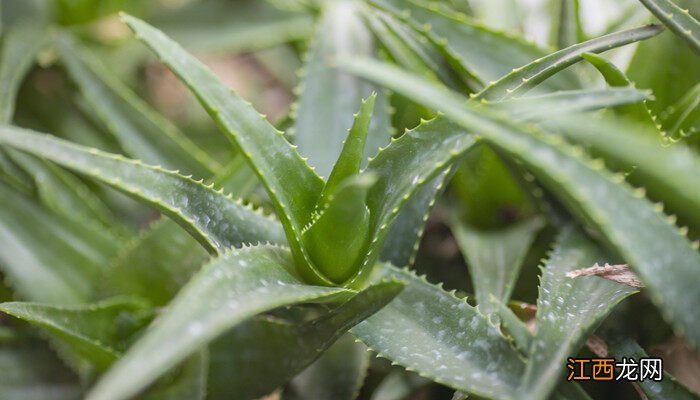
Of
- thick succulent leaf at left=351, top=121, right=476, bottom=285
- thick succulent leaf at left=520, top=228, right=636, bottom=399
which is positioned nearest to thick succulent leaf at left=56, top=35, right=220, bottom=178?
thick succulent leaf at left=351, top=121, right=476, bottom=285

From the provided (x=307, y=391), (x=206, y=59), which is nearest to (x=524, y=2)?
(x=206, y=59)

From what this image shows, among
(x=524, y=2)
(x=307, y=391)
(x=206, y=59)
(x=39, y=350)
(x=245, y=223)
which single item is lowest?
(x=39, y=350)

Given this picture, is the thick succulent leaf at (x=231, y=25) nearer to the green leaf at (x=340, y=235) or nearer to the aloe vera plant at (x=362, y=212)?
the aloe vera plant at (x=362, y=212)

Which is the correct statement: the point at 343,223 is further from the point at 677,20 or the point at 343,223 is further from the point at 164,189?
the point at 677,20

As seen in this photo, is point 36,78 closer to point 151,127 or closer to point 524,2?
point 151,127

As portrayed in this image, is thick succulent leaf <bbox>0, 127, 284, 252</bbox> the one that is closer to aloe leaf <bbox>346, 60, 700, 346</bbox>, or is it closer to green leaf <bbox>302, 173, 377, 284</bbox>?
green leaf <bbox>302, 173, 377, 284</bbox>

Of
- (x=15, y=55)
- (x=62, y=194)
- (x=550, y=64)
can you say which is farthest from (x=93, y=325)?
(x=550, y=64)
